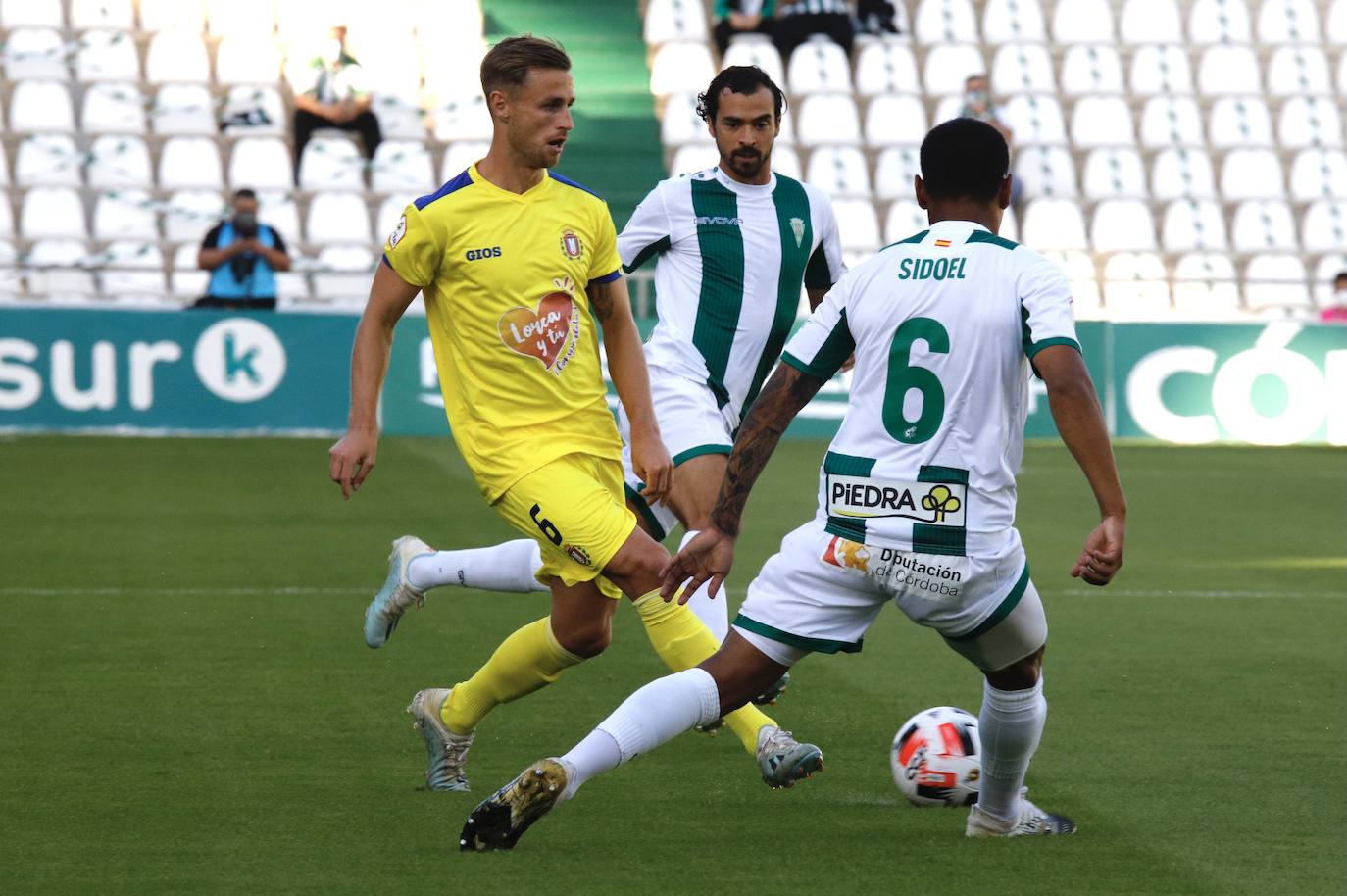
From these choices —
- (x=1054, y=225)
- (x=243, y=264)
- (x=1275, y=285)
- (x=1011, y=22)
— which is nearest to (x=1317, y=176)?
(x=1275, y=285)

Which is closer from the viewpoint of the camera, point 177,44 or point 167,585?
point 167,585

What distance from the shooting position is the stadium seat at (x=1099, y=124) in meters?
21.8

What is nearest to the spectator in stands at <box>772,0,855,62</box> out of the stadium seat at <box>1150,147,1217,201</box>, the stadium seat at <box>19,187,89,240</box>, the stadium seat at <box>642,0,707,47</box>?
the stadium seat at <box>642,0,707,47</box>

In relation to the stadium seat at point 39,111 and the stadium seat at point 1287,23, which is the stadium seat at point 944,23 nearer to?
the stadium seat at point 1287,23

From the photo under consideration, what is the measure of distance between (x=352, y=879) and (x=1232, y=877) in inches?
76.4

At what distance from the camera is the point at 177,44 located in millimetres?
20312

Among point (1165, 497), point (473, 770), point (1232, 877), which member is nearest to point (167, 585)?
point (473, 770)

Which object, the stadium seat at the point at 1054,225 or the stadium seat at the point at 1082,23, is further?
the stadium seat at the point at 1082,23

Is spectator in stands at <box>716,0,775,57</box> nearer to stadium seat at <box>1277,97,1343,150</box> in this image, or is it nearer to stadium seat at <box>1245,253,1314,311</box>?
stadium seat at <box>1245,253,1314,311</box>

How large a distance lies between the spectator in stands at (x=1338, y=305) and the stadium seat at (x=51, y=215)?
458 inches

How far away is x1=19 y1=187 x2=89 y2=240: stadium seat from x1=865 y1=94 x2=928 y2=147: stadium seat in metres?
8.19

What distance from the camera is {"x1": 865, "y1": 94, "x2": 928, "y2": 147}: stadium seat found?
21.0 meters

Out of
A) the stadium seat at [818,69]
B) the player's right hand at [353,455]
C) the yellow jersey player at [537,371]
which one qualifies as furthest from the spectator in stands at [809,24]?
the player's right hand at [353,455]

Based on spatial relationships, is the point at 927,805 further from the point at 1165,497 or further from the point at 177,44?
the point at 177,44
